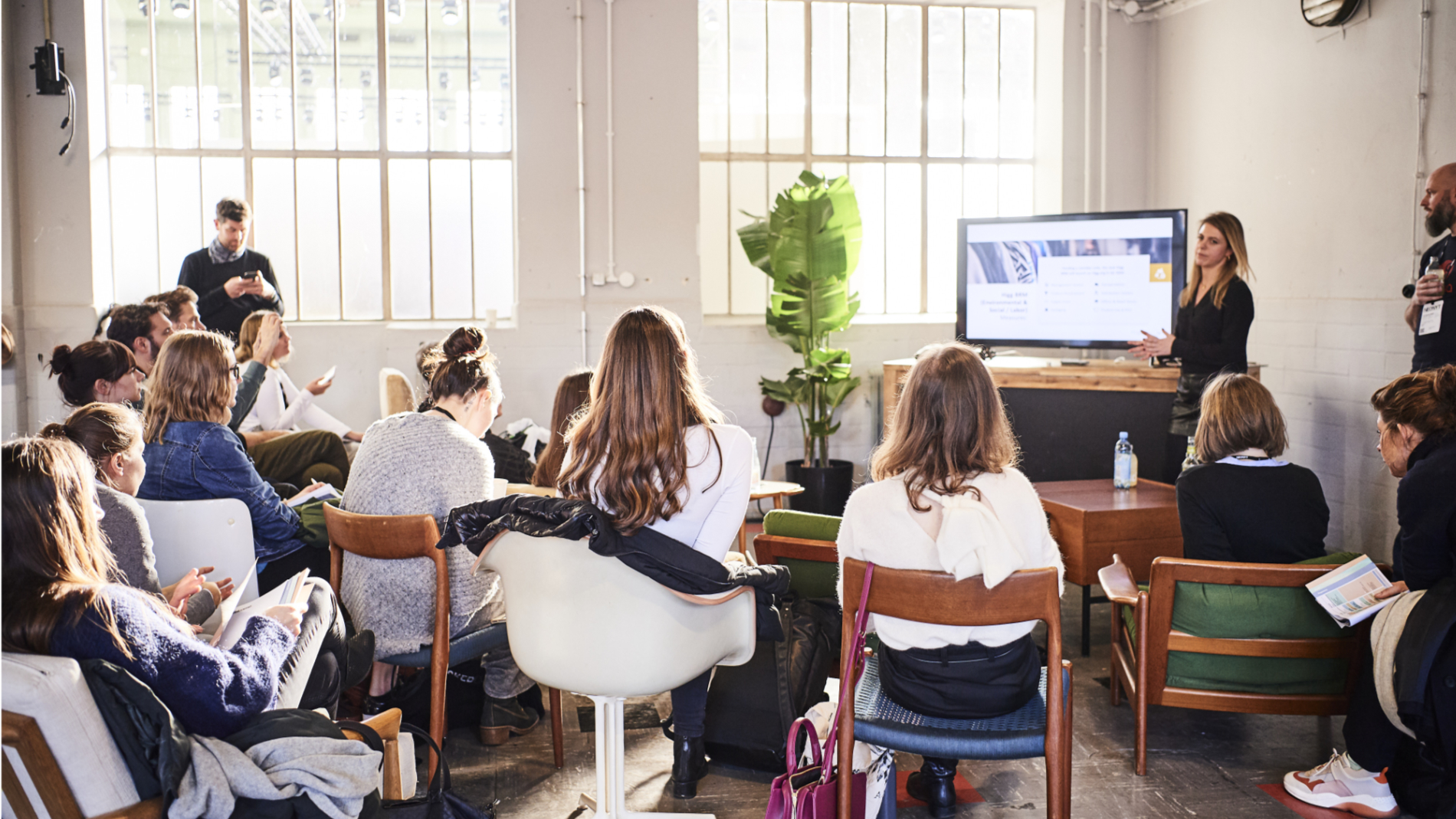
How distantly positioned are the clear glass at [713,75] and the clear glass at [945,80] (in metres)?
1.35

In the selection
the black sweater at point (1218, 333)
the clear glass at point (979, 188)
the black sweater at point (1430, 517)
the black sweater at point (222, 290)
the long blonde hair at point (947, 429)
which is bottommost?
the black sweater at point (1430, 517)

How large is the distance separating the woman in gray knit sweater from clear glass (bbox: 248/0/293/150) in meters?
4.02

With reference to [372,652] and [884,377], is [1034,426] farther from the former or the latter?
[372,652]

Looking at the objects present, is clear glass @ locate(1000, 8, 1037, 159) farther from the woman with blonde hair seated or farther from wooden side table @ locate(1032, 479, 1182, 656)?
the woman with blonde hair seated

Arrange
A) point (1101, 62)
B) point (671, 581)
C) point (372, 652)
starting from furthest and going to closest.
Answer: point (1101, 62), point (372, 652), point (671, 581)

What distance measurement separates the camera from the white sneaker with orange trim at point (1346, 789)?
2.71 meters

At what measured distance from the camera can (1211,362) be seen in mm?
4828

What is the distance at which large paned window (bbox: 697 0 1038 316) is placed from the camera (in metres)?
6.79

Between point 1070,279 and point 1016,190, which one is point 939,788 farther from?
point 1016,190

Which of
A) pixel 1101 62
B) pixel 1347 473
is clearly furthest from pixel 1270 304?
pixel 1101 62

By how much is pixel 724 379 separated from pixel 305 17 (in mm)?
3215

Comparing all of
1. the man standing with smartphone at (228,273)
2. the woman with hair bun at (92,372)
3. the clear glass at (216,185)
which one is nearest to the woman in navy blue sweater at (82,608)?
the woman with hair bun at (92,372)

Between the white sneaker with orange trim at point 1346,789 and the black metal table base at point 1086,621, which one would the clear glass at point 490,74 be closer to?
the black metal table base at point 1086,621

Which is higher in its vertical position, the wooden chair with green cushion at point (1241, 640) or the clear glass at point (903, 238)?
the clear glass at point (903, 238)
